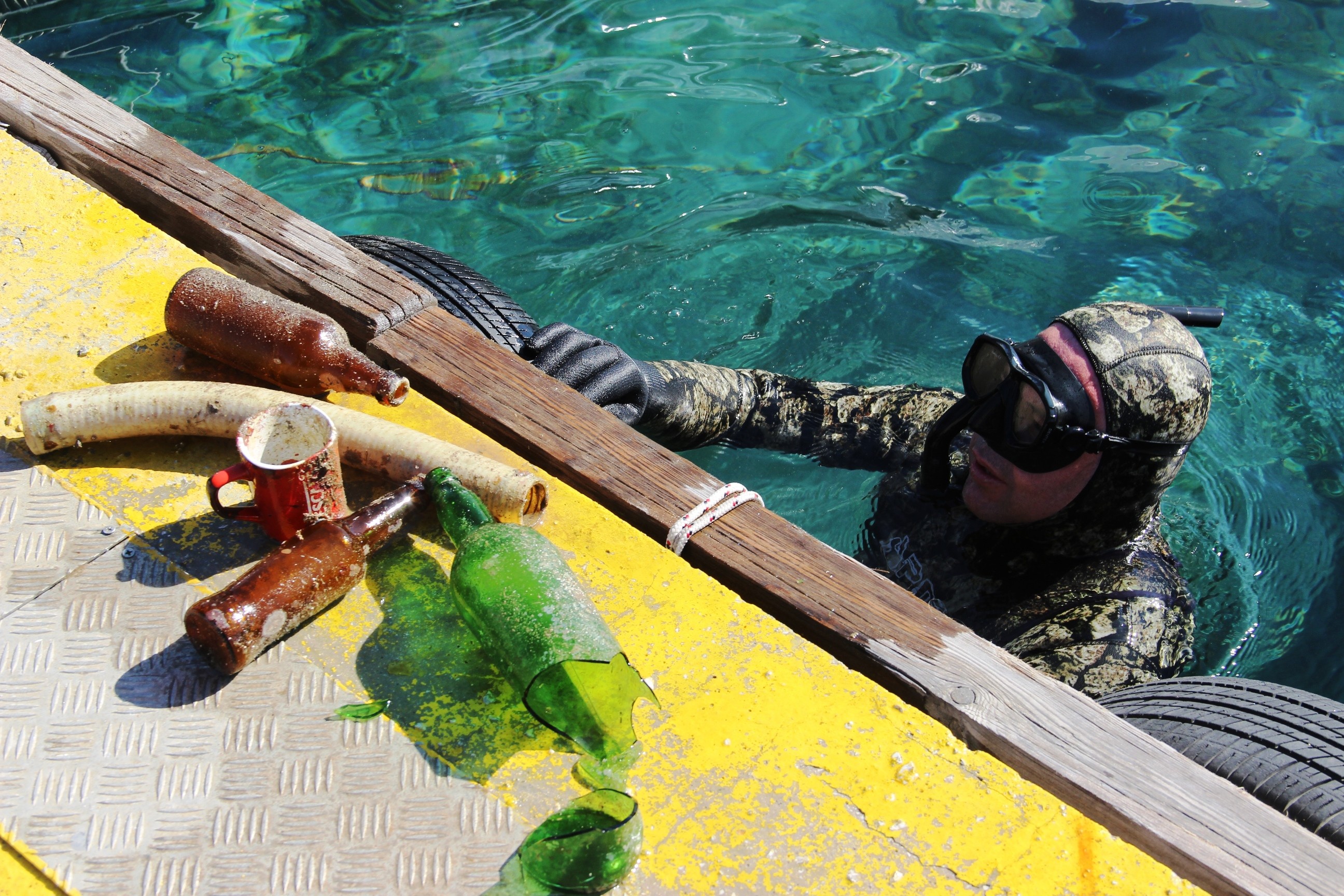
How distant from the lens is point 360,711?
1986 mm

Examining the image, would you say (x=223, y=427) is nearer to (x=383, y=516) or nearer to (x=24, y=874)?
(x=383, y=516)

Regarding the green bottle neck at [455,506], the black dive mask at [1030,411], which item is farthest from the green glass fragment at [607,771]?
the black dive mask at [1030,411]

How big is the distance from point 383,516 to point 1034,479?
204 centimetres

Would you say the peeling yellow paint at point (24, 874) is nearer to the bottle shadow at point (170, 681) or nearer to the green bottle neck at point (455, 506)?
the bottle shadow at point (170, 681)

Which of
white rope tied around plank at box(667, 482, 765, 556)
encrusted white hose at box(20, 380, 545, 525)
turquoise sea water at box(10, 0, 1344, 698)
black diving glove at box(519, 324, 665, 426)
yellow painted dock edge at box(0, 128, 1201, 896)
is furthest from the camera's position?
turquoise sea water at box(10, 0, 1344, 698)

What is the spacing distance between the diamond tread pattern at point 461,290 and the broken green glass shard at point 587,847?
1.99 meters

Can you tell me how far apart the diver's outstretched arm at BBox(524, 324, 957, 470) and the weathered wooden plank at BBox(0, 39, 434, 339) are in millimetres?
790

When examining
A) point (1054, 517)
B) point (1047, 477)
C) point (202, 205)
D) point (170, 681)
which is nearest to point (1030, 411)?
point (1047, 477)

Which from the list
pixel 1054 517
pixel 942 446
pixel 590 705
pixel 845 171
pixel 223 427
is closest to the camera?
pixel 590 705

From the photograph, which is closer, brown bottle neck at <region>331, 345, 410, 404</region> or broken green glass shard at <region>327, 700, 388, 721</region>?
broken green glass shard at <region>327, 700, 388, 721</region>

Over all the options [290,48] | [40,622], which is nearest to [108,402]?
[40,622]

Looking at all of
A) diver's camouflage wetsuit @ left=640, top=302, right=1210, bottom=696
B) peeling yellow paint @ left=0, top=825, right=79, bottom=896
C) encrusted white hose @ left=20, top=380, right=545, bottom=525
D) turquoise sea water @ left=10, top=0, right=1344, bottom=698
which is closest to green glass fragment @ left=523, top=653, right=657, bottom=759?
encrusted white hose @ left=20, top=380, right=545, bottom=525

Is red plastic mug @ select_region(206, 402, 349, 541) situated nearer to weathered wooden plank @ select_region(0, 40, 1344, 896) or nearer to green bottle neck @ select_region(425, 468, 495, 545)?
green bottle neck @ select_region(425, 468, 495, 545)

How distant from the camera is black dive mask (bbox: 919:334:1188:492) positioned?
296 centimetres
